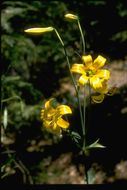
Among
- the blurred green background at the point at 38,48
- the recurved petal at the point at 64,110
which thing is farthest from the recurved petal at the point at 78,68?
the blurred green background at the point at 38,48

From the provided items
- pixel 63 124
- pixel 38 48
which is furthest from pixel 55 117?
pixel 38 48

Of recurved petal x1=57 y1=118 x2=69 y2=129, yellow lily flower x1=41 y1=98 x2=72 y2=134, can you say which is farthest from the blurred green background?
recurved petal x1=57 y1=118 x2=69 y2=129

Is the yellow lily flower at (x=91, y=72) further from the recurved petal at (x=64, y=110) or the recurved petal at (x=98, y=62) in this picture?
the recurved petal at (x=64, y=110)

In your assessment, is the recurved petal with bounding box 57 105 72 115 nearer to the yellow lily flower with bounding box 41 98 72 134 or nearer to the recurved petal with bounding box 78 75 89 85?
the yellow lily flower with bounding box 41 98 72 134

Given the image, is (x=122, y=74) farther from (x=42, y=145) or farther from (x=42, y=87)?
(x=42, y=145)

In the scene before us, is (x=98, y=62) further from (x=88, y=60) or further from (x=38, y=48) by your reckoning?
(x=38, y=48)
